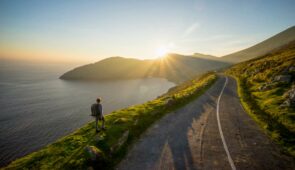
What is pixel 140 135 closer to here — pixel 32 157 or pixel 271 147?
pixel 32 157

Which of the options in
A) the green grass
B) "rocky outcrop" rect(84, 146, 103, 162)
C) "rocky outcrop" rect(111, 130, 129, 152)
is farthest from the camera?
"rocky outcrop" rect(111, 130, 129, 152)

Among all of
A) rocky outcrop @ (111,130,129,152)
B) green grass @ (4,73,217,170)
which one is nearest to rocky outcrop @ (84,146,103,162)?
green grass @ (4,73,217,170)

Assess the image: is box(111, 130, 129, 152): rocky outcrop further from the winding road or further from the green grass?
the winding road

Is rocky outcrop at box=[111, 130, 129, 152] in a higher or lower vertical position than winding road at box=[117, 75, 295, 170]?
higher

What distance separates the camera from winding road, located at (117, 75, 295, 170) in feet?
25.6

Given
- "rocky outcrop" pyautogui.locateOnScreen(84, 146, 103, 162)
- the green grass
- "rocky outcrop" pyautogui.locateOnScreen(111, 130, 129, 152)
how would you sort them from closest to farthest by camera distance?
1. "rocky outcrop" pyautogui.locateOnScreen(84, 146, 103, 162)
2. the green grass
3. "rocky outcrop" pyautogui.locateOnScreen(111, 130, 129, 152)

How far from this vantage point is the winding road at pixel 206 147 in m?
7.81

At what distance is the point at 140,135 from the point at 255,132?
9200mm

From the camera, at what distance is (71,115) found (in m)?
56.1

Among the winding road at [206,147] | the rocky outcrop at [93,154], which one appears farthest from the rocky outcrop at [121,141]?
the rocky outcrop at [93,154]

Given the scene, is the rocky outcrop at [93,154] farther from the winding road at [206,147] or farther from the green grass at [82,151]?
the winding road at [206,147]

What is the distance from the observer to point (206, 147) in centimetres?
956

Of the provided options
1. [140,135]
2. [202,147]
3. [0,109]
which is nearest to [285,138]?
[202,147]

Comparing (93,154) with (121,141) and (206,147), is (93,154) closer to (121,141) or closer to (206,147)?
(121,141)
